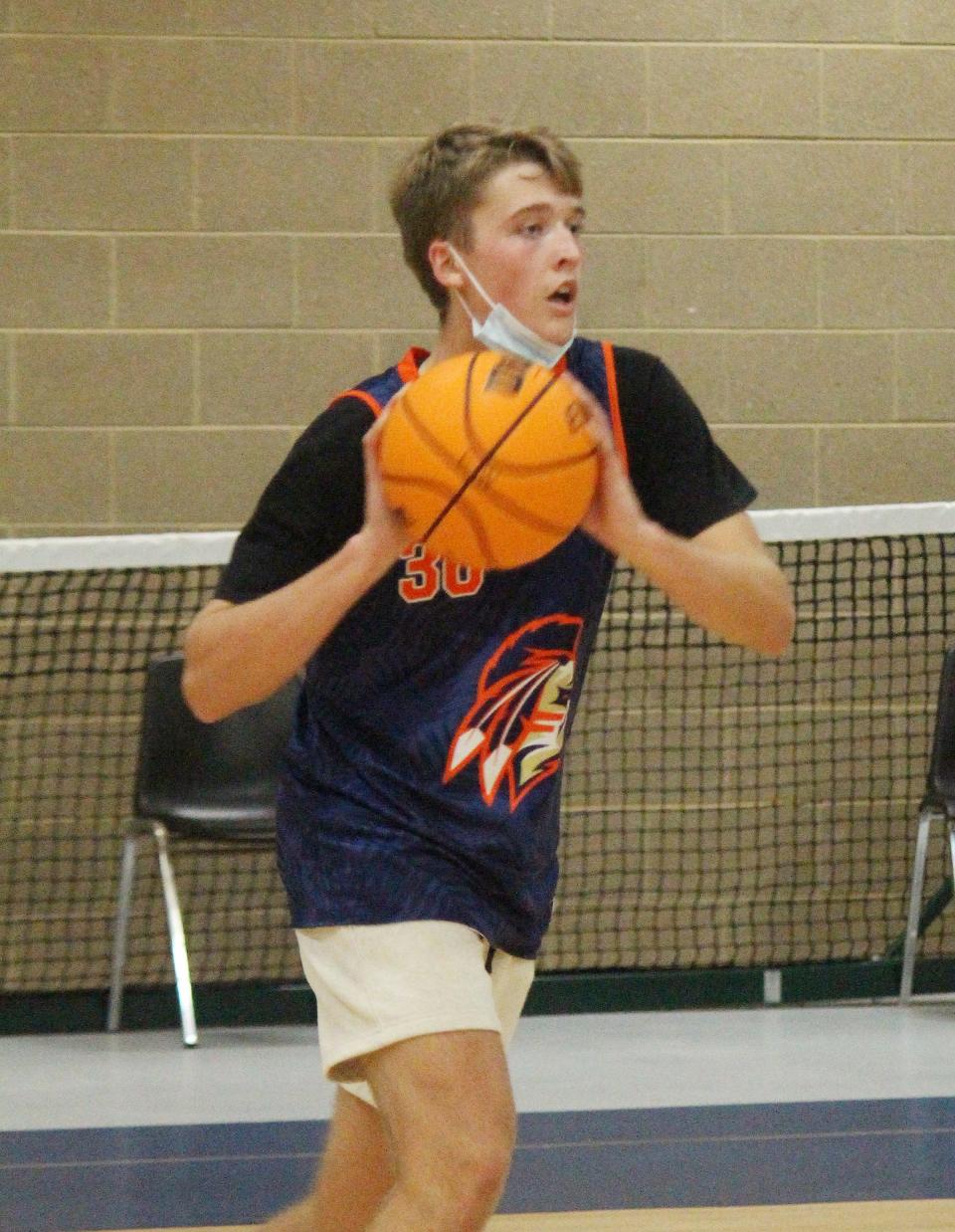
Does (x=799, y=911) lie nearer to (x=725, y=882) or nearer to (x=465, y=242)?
(x=725, y=882)

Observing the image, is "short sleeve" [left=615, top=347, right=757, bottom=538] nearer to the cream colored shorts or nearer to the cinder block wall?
the cream colored shorts

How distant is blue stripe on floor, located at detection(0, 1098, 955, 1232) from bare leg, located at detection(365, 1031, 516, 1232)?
1419mm

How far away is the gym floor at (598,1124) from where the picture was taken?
336cm

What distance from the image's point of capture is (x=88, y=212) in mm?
5816

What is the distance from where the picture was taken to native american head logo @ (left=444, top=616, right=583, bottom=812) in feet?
7.18

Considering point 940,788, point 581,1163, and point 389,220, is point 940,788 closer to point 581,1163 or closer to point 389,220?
point 581,1163

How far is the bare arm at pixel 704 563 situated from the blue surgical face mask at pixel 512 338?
19 cm

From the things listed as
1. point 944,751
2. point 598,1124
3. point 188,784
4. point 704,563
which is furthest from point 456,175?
point 944,751

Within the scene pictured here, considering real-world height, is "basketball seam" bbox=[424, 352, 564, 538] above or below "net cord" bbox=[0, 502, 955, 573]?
above

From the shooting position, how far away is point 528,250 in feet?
7.58

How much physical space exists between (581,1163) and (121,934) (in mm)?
2033

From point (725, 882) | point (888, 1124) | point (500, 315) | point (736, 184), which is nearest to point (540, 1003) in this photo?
point (725, 882)

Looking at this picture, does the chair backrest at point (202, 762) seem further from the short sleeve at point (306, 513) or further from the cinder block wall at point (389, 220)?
the short sleeve at point (306, 513)

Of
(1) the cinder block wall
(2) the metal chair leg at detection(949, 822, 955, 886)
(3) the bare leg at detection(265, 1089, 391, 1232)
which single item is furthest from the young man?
(1) the cinder block wall
